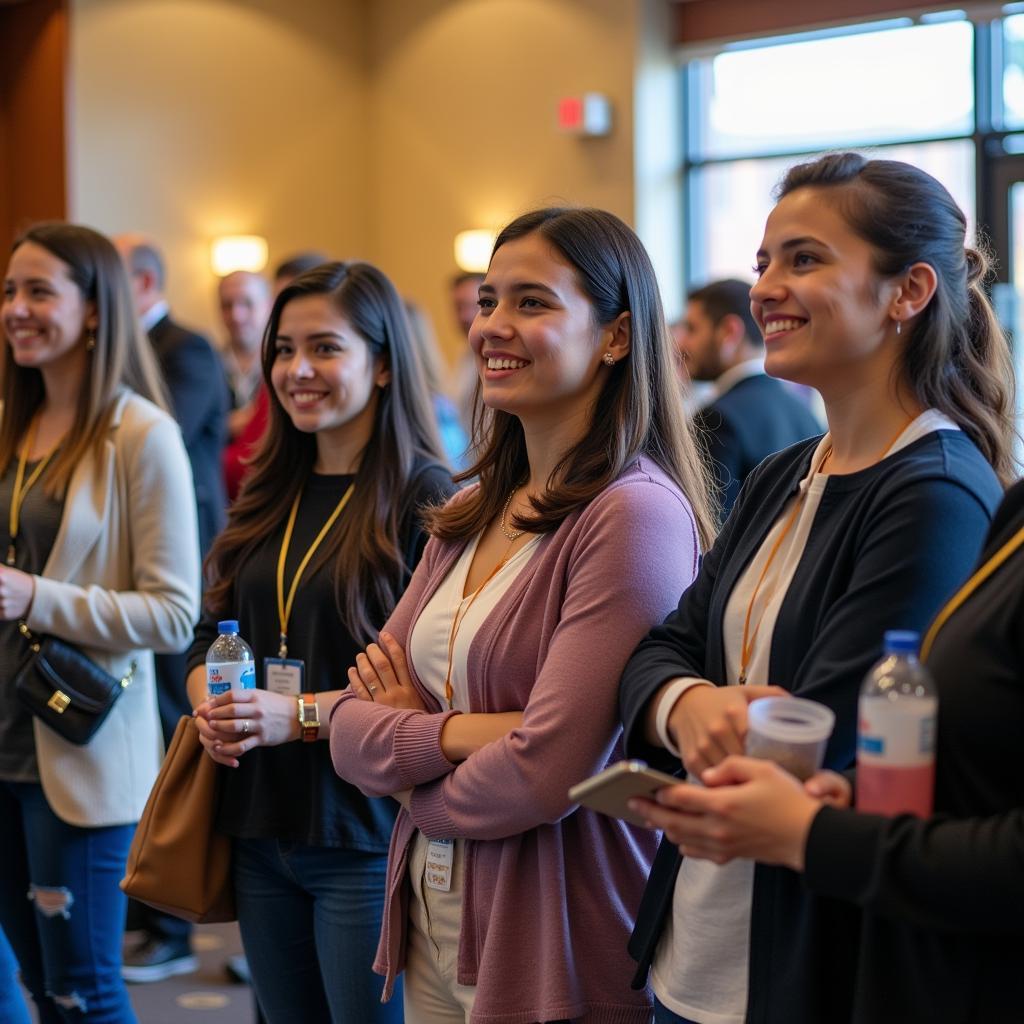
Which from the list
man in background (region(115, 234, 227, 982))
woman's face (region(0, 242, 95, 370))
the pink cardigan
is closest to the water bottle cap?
the pink cardigan

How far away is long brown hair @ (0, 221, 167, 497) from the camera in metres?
2.88

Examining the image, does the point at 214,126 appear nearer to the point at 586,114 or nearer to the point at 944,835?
the point at 586,114

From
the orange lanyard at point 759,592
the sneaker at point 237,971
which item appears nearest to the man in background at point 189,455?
the sneaker at point 237,971

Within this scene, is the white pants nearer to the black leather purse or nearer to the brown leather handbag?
the brown leather handbag

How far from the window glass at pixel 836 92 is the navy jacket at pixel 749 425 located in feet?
12.5

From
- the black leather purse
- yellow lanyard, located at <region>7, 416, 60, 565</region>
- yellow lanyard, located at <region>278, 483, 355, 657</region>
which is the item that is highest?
yellow lanyard, located at <region>7, 416, 60, 565</region>

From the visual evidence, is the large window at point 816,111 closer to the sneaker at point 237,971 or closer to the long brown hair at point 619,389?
the sneaker at point 237,971

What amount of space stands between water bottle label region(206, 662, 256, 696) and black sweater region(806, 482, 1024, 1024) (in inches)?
46.0

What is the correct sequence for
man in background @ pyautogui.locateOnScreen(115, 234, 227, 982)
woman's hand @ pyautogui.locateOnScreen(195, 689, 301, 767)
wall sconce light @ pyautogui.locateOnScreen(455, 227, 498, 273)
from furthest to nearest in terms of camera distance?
wall sconce light @ pyautogui.locateOnScreen(455, 227, 498, 273) → man in background @ pyautogui.locateOnScreen(115, 234, 227, 982) → woman's hand @ pyautogui.locateOnScreen(195, 689, 301, 767)

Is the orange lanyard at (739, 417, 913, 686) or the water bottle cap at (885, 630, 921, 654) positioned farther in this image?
the orange lanyard at (739, 417, 913, 686)

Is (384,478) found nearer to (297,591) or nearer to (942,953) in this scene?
(297,591)

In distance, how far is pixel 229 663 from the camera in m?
2.23

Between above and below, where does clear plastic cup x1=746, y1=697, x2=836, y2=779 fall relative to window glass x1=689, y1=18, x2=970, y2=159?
below

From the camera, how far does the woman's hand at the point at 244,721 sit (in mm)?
2215
